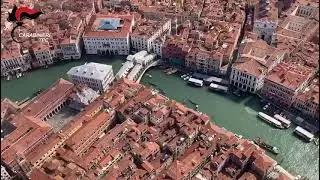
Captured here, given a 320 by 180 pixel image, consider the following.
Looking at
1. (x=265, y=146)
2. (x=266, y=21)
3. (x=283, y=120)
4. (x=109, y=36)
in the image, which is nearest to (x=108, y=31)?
(x=109, y=36)

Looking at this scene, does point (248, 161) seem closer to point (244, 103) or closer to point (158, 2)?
point (244, 103)

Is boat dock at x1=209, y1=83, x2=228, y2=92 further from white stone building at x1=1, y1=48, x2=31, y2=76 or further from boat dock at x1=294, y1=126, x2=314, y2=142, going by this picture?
white stone building at x1=1, y1=48, x2=31, y2=76

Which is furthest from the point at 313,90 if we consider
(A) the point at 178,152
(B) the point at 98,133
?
(B) the point at 98,133

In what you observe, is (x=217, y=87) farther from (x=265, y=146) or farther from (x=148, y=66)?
(x=265, y=146)

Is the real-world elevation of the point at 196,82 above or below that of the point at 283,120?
above

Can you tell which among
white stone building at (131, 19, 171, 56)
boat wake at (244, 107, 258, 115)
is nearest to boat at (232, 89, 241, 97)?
boat wake at (244, 107, 258, 115)
